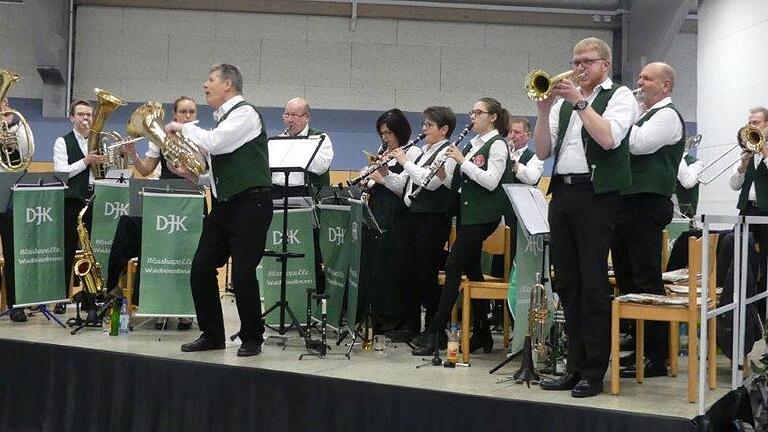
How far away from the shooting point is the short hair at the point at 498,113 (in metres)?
5.31

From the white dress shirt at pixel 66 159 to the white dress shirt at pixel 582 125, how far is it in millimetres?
3558

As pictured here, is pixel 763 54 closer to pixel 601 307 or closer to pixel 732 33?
pixel 732 33

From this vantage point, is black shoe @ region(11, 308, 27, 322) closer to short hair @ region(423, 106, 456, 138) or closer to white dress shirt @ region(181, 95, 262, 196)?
white dress shirt @ region(181, 95, 262, 196)

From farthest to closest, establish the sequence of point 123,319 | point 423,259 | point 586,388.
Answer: point 123,319 < point 423,259 < point 586,388

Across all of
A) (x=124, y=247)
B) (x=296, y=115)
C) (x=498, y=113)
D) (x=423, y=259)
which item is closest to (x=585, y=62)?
(x=498, y=113)

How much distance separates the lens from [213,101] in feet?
16.6

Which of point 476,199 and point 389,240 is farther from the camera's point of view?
point 389,240

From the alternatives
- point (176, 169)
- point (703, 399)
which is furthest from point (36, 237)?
point (703, 399)

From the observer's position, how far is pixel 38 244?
6.15m

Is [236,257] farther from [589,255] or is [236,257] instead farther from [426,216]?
[589,255]

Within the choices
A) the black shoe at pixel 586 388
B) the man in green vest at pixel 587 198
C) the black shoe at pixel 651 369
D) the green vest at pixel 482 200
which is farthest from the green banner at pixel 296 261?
the black shoe at pixel 586 388

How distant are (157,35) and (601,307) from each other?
8.89 m

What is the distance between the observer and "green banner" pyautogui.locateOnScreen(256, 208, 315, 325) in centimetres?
584

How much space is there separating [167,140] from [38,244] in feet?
4.77
